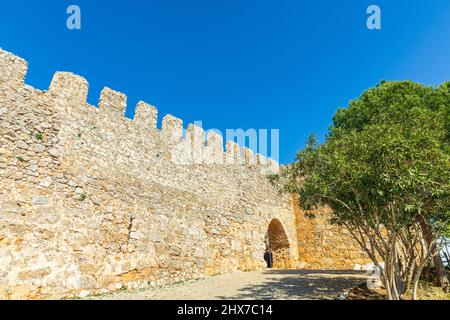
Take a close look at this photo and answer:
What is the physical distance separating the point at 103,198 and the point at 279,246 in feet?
37.2

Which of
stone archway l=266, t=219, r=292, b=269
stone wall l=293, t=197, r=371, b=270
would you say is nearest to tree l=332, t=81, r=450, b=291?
stone wall l=293, t=197, r=371, b=270

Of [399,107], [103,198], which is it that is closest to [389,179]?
[399,107]

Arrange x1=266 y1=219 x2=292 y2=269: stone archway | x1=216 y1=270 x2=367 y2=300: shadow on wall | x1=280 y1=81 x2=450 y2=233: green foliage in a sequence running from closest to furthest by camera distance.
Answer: x1=280 y1=81 x2=450 y2=233: green foliage, x1=216 y1=270 x2=367 y2=300: shadow on wall, x1=266 y1=219 x2=292 y2=269: stone archway

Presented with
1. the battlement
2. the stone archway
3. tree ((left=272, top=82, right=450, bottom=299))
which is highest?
the battlement

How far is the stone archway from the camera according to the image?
16125 millimetres

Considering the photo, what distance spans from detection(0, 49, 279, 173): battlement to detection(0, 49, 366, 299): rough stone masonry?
0.03 metres

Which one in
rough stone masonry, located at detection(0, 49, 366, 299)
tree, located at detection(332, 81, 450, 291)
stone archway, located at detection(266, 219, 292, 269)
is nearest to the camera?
rough stone masonry, located at detection(0, 49, 366, 299)

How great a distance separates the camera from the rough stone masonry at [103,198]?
659 centimetres

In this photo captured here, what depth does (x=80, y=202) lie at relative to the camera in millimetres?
7586

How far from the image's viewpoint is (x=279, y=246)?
54.4 ft

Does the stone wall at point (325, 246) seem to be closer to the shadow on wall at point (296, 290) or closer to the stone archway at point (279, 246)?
the stone archway at point (279, 246)

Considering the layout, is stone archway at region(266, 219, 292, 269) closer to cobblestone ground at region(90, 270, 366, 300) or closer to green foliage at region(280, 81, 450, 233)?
cobblestone ground at region(90, 270, 366, 300)
